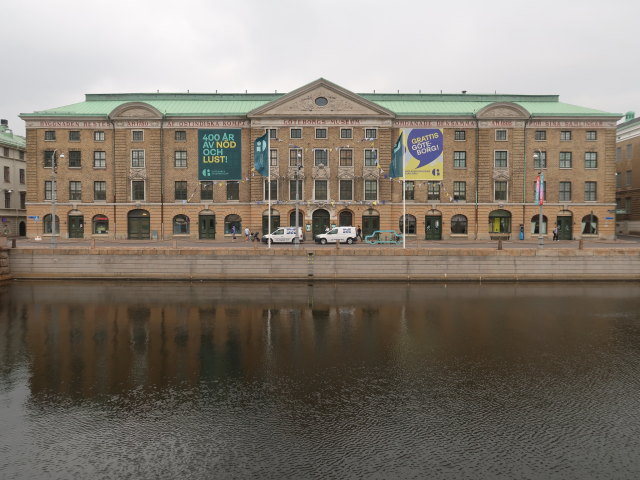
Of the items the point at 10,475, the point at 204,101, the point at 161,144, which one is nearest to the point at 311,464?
the point at 10,475

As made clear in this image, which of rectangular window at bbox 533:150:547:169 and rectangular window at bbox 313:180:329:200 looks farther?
rectangular window at bbox 313:180:329:200

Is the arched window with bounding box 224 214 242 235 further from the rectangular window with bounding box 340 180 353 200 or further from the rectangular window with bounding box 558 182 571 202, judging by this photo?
the rectangular window with bounding box 558 182 571 202

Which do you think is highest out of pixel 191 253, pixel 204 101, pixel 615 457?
pixel 204 101

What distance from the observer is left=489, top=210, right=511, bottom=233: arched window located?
6138cm

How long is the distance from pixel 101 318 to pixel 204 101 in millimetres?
46655

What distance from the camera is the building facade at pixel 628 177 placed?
70.3 metres

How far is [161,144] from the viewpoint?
198ft

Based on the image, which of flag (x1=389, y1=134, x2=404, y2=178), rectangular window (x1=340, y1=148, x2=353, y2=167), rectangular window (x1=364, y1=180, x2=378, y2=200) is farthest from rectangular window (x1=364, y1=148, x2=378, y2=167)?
flag (x1=389, y1=134, x2=404, y2=178)

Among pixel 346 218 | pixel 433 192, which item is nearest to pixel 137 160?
pixel 346 218

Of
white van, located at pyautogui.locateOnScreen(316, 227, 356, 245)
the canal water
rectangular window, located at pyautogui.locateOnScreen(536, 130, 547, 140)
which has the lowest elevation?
the canal water

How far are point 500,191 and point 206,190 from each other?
128ft

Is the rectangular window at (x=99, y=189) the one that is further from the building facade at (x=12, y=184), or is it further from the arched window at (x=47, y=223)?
the building facade at (x=12, y=184)

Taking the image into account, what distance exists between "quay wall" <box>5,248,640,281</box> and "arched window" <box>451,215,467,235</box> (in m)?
23.3

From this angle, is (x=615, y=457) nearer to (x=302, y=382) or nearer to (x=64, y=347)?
(x=302, y=382)
